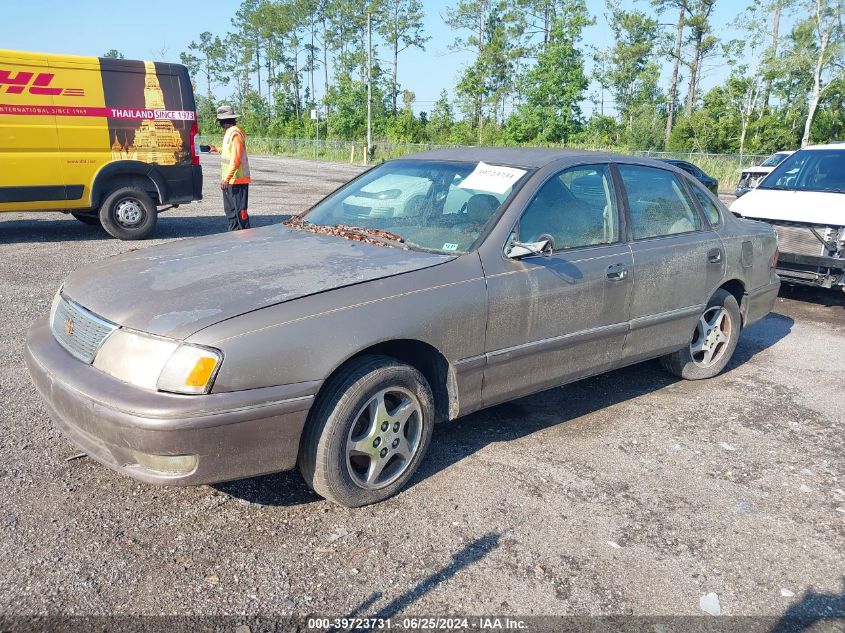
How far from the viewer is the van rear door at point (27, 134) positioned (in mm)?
9008

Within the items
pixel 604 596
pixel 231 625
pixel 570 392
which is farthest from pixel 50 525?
pixel 570 392

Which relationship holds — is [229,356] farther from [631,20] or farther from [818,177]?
[631,20]

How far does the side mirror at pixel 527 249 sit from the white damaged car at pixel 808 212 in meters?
5.11

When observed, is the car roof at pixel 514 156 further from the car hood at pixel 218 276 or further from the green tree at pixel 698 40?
the green tree at pixel 698 40

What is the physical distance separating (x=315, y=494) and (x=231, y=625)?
0.95 m

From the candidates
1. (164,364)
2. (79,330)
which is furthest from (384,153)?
(164,364)

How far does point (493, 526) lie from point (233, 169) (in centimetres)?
713

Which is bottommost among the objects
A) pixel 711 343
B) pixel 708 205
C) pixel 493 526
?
pixel 493 526

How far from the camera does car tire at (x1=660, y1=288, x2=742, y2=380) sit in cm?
521

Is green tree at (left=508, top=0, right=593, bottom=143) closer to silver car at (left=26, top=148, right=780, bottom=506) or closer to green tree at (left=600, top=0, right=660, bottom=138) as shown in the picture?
green tree at (left=600, top=0, right=660, bottom=138)

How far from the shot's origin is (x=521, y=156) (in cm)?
439

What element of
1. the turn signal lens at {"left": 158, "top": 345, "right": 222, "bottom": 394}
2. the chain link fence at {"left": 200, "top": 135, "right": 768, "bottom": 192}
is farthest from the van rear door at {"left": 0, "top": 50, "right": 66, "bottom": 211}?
the chain link fence at {"left": 200, "top": 135, "right": 768, "bottom": 192}

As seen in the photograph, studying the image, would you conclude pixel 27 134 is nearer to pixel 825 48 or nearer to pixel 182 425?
pixel 182 425

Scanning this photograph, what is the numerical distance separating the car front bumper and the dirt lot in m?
0.35
